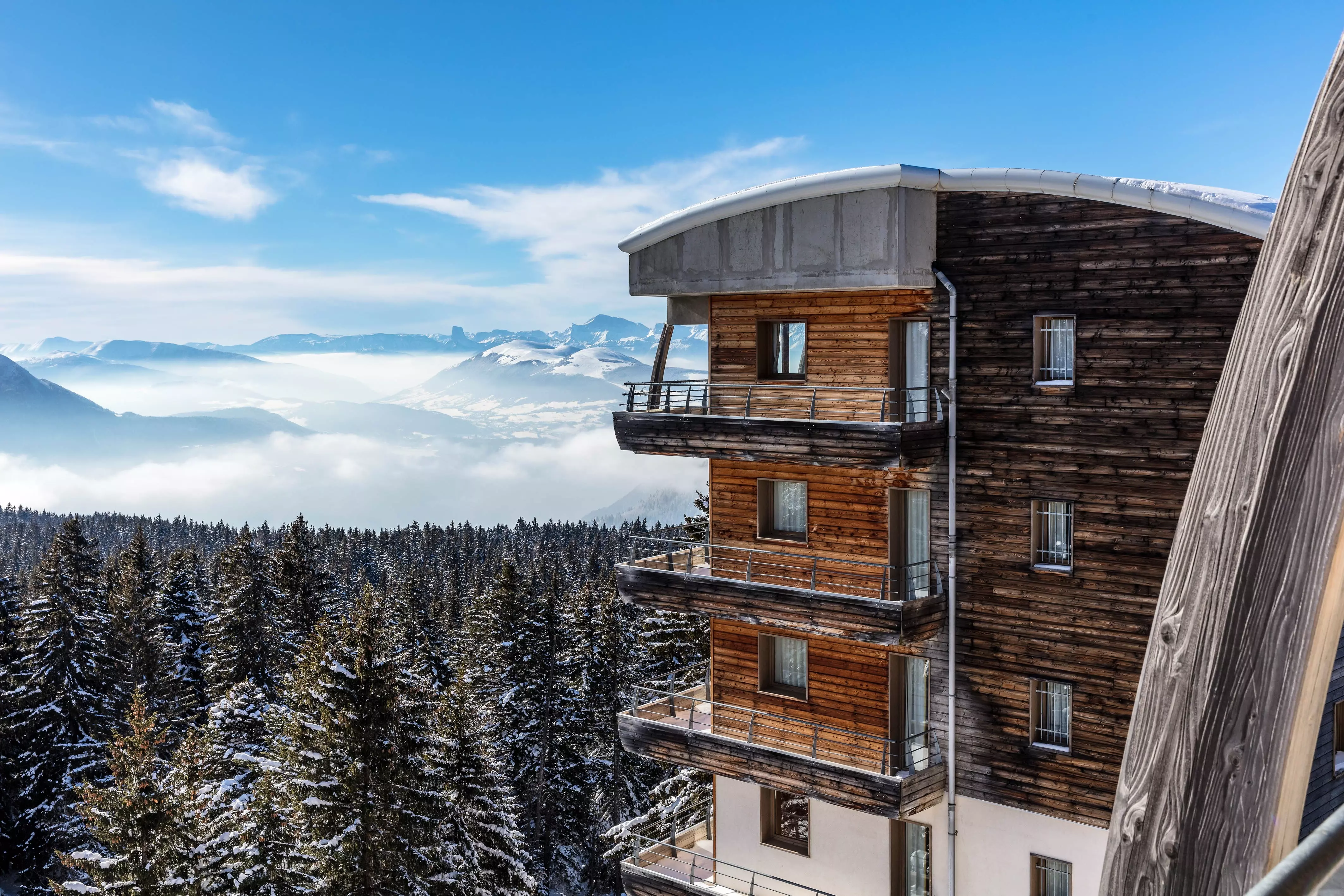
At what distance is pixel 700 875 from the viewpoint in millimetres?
20047

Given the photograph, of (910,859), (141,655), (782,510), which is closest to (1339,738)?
(910,859)

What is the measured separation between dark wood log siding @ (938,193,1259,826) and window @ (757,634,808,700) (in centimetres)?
313

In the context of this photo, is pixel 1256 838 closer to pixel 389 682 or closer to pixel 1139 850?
pixel 1139 850

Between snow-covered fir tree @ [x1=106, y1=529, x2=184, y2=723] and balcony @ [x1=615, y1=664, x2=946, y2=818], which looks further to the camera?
snow-covered fir tree @ [x1=106, y1=529, x2=184, y2=723]

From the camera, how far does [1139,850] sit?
7.61ft

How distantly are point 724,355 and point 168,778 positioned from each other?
23480mm

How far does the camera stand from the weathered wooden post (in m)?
2.23

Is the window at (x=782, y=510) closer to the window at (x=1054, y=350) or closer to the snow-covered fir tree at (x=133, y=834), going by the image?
the window at (x=1054, y=350)

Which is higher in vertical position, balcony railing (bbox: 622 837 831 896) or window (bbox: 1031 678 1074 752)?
window (bbox: 1031 678 1074 752)

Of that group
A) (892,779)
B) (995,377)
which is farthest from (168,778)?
(995,377)

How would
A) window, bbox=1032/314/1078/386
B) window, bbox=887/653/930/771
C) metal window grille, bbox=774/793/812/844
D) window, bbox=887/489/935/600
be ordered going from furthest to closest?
metal window grille, bbox=774/793/812/844
window, bbox=887/653/930/771
window, bbox=887/489/935/600
window, bbox=1032/314/1078/386

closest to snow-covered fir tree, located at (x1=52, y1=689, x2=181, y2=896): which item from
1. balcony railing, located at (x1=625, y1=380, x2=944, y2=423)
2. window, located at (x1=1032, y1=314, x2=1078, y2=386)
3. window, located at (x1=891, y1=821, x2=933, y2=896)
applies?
balcony railing, located at (x1=625, y1=380, x2=944, y2=423)

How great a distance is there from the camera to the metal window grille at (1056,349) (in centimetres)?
1563

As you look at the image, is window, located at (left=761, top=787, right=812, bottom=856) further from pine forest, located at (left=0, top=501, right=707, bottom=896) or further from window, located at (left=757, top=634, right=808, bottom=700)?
pine forest, located at (left=0, top=501, right=707, bottom=896)
